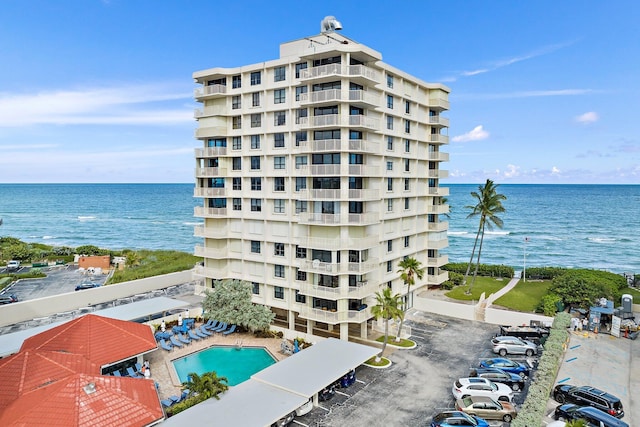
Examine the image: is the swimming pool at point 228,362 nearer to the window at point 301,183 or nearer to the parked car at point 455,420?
the parked car at point 455,420

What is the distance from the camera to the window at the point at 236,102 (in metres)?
42.9

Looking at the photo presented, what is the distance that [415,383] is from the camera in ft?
101

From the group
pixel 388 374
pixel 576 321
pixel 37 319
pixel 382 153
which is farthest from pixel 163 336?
pixel 576 321

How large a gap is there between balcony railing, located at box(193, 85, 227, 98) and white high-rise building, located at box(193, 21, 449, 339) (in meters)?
0.11

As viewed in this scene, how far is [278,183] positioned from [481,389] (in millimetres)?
23810

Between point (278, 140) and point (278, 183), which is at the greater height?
point (278, 140)

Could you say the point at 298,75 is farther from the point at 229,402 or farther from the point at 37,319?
the point at 37,319

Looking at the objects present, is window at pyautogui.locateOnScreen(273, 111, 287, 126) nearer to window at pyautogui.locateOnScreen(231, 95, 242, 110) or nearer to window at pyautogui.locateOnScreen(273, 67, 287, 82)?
window at pyautogui.locateOnScreen(273, 67, 287, 82)

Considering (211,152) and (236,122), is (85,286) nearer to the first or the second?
(211,152)

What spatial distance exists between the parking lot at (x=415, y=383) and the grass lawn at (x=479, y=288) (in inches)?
307

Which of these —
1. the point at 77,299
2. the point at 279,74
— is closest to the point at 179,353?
the point at 77,299

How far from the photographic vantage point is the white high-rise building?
36.8 meters

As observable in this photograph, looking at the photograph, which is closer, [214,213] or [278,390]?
[278,390]

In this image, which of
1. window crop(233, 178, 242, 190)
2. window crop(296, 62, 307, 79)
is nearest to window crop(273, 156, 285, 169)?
window crop(233, 178, 242, 190)
